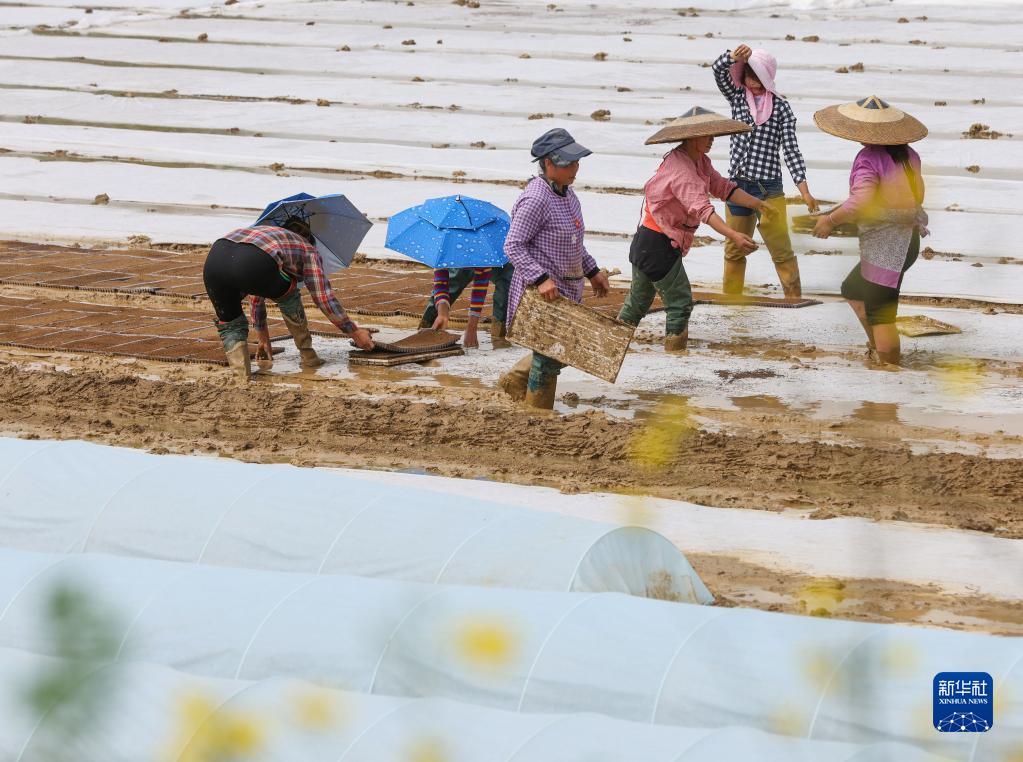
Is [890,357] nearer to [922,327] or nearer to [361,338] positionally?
→ [922,327]

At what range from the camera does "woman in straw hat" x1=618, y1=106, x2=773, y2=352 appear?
775 cm

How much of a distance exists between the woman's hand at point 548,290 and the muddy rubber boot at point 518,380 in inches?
26.5

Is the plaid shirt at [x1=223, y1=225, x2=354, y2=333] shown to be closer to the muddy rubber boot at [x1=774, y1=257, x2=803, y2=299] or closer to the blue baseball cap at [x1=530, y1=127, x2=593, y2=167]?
the blue baseball cap at [x1=530, y1=127, x2=593, y2=167]

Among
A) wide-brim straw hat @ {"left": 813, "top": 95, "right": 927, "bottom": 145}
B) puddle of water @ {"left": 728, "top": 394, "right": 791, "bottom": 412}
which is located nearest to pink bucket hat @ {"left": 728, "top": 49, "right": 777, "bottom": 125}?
wide-brim straw hat @ {"left": 813, "top": 95, "right": 927, "bottom": 145}

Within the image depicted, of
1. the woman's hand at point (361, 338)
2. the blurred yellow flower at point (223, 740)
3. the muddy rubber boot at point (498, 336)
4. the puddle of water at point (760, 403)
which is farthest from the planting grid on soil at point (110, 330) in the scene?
the blurred yellow flower at point (223, 740)

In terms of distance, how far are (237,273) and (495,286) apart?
1.68m

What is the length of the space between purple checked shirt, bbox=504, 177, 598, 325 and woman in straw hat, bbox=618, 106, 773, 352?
2.46 feet

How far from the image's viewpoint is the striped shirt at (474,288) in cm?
865

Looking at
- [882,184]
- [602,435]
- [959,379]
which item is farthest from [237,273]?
[959,379]

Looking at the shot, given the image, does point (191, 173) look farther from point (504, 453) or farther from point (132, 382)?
point (504, 453)

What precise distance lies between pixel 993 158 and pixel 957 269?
414 cm

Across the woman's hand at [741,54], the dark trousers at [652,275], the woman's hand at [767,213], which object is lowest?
the dark trousers at [652,275]

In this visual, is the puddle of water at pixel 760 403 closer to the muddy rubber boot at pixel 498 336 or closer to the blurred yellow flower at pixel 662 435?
the blurred yellow flower at pixel 662 435

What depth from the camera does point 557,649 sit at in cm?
390
